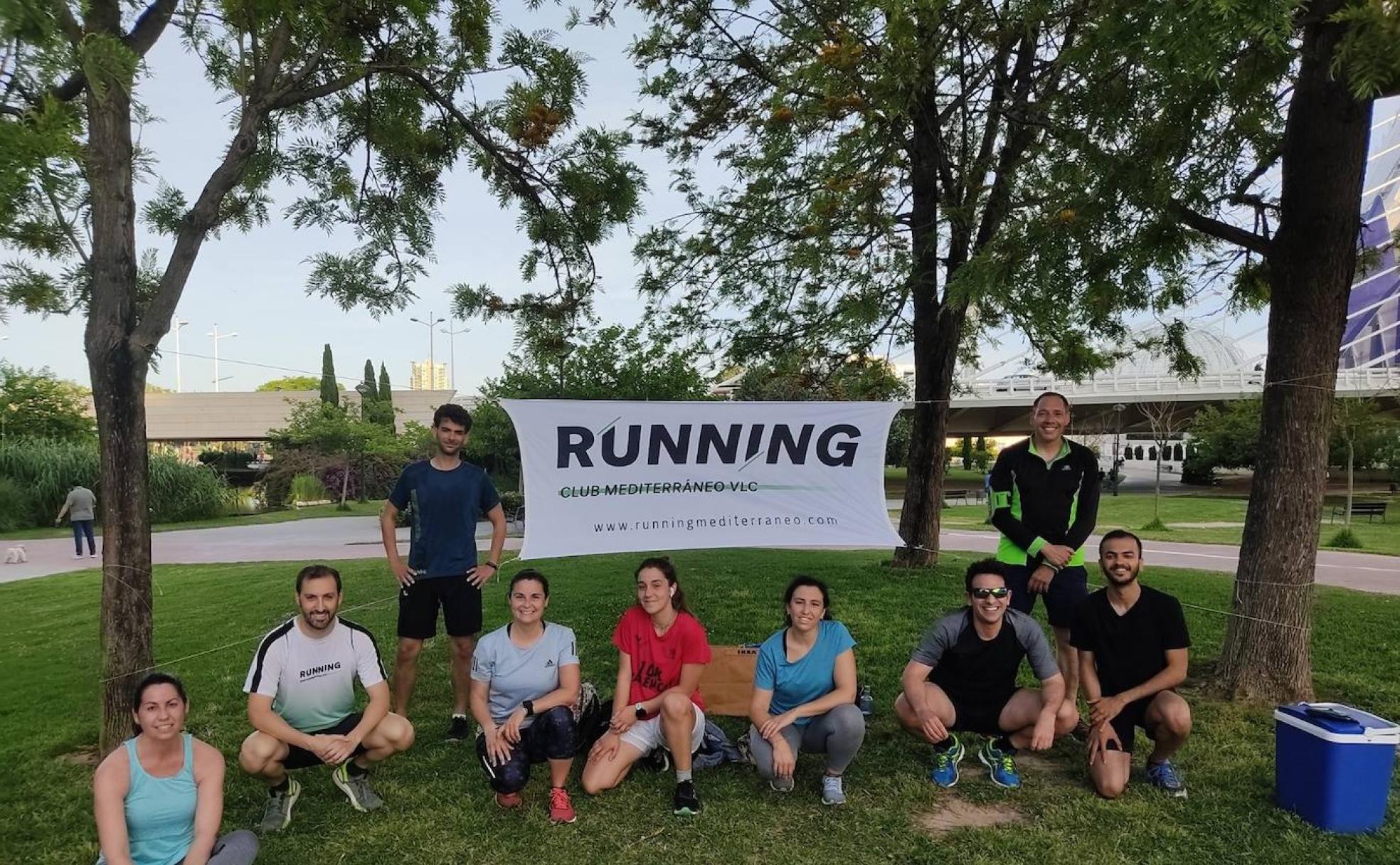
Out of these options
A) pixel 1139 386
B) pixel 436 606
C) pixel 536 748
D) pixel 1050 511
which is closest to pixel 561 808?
pixel 536 748

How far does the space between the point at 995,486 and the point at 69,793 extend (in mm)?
4994

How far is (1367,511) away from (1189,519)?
178 inches

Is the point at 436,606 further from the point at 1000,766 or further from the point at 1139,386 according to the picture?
the point at 1139,386

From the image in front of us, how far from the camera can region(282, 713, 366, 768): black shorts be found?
11.5ft

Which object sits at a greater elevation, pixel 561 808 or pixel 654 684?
pixel 654 684

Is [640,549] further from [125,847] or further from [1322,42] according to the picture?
[1322,42]

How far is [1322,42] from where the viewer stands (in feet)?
14.3

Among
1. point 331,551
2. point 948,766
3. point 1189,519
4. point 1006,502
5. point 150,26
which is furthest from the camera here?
point 1189,519

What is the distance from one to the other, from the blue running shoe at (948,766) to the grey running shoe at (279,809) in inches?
118

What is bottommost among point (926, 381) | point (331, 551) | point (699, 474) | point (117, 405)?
point (331, 551)

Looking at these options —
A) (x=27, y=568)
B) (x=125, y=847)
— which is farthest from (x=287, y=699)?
(x=27, y=568)

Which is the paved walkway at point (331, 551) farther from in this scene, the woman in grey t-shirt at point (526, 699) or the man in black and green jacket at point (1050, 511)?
the woman in grey t-shirt at point (526, 699)

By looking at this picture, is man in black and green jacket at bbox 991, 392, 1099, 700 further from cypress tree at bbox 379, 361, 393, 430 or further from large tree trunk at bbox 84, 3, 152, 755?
cypress tree at bbox 379, 361, 393, 430

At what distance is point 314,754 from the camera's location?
3.51 meters
